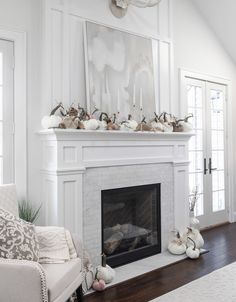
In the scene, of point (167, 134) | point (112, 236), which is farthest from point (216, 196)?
point (112, 236)

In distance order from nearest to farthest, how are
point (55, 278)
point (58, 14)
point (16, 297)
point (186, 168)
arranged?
point (16, 297) < point (55, 278) < point (58, 14) < point (186, 168)

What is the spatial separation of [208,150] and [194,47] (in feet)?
5.18

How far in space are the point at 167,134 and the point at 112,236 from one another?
135 centimetres

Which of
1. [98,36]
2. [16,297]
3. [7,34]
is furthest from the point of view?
[98,36]

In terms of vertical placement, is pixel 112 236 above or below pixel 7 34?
below

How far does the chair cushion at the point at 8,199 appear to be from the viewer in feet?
8.43

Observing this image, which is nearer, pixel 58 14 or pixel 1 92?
pixel 1 92

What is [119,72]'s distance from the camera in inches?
147

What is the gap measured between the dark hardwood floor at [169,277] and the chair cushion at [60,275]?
587mm

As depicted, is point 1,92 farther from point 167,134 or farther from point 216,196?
point 216,196

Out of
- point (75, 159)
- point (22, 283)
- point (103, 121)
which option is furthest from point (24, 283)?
point (103, 121)

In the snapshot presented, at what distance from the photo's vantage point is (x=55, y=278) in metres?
2.11

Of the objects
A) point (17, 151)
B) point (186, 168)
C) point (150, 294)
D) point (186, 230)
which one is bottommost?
point (150, 294)

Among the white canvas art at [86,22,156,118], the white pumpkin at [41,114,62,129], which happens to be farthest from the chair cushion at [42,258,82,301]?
the white canvas art at [86,22,156,118]
